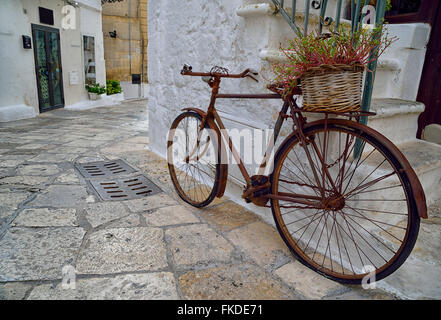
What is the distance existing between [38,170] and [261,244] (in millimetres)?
2803

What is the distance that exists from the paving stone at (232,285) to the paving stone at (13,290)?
83 cm

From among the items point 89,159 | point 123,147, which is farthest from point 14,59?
point 89,159

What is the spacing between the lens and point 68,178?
11.3 feet

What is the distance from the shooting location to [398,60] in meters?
2.75

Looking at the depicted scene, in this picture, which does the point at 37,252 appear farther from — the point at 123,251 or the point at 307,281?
the point at 307,281

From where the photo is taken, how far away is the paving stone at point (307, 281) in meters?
1.75

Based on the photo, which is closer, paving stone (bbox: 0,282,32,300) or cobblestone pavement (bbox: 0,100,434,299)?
paving stone (bbox: 0,282,32,300)

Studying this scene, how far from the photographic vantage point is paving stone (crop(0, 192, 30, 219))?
257cm

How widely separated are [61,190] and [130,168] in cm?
94

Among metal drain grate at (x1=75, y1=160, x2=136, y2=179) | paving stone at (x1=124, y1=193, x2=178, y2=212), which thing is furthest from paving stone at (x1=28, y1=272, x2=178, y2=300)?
metal drain grate at (x1=75, y1=160, x2=136, y2=179)

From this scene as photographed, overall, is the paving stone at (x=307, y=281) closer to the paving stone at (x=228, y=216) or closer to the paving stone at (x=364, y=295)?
the paving stone at (x=364, y=295)

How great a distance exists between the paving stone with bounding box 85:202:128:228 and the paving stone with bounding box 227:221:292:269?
98cm

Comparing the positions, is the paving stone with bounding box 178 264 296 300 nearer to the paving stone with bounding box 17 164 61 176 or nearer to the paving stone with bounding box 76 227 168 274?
the paving stone with bounding box 76 227 168 274

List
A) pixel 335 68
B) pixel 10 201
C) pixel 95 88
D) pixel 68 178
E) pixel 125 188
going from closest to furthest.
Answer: pixel 335 68 → pixel 10 201 → pixel 125 188 → pixel 68 178 → pixel 95 88
